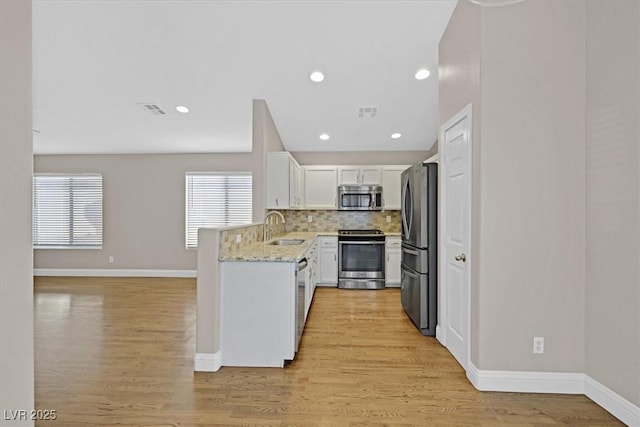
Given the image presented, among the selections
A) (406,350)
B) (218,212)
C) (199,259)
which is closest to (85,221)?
(218,212)

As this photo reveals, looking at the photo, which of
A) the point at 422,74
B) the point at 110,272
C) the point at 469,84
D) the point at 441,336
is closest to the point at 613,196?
the point at 469,84

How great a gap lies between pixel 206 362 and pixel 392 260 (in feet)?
12.4

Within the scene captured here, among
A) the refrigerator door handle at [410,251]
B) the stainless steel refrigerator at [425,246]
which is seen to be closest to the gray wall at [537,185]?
the stainless steel refrigerator at [425,246]

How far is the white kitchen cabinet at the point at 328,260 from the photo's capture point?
5.98 meters

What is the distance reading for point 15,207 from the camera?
48.9 inches

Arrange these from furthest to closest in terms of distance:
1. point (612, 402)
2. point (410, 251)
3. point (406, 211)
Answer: point (406, 211) → point (410, 251) → point (612, 402)

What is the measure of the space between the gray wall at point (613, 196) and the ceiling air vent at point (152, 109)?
498 centimetres

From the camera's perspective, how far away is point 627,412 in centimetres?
216

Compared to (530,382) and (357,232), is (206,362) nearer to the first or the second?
(530,382)

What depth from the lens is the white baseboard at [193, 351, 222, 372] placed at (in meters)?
2.86

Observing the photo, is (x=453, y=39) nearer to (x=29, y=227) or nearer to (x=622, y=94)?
(x=622, y=94)

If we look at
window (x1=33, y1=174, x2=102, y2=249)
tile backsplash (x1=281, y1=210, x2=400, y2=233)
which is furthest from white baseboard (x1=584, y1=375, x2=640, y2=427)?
window (x1=33, y1=174, x2=102, y2=249)

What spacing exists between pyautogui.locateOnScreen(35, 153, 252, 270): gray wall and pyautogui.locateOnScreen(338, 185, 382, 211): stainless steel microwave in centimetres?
263

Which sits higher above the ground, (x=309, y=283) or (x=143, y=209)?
(x=143, y=209)
